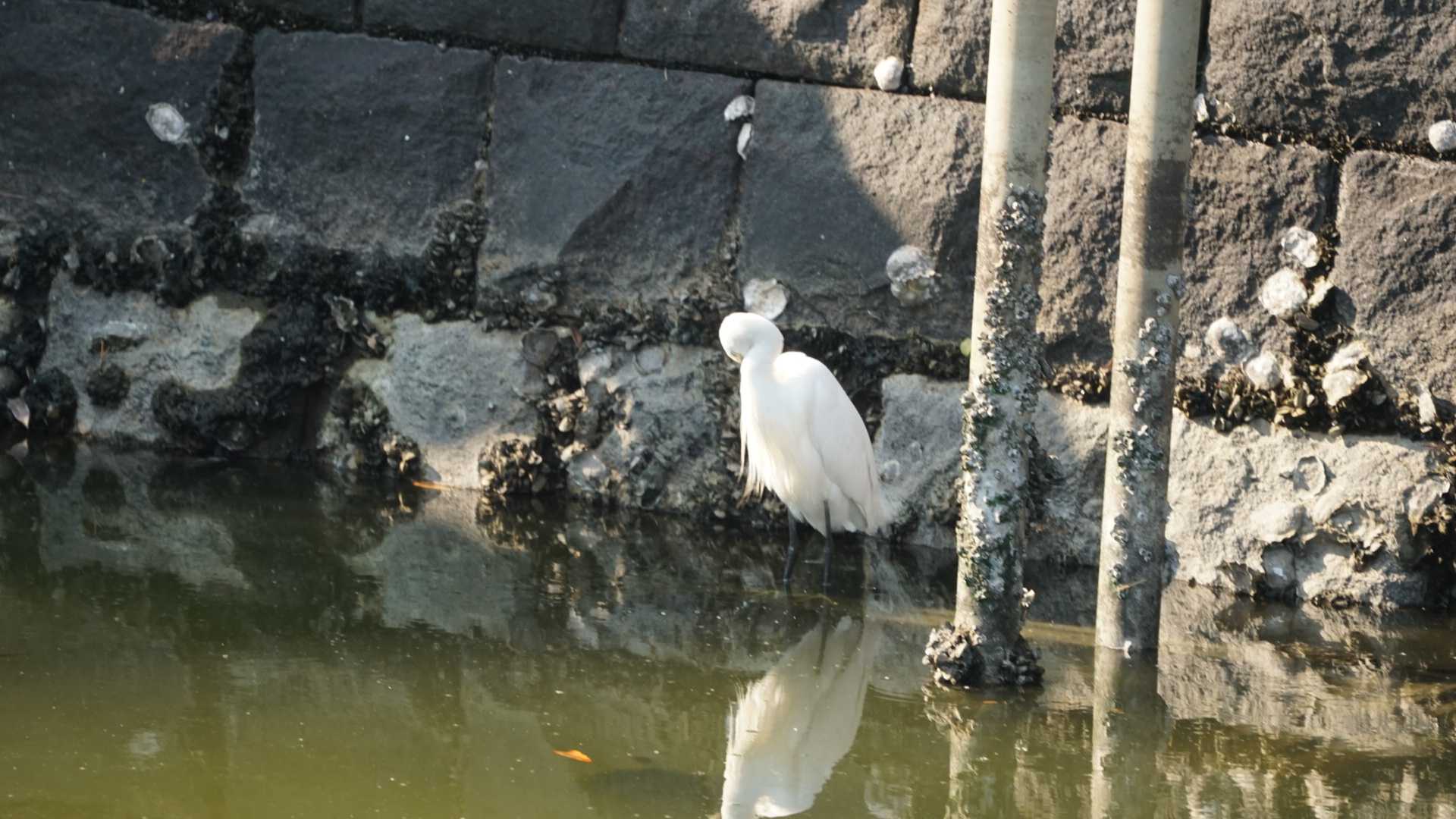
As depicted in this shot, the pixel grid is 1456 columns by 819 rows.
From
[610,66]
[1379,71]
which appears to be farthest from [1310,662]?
[610,66]

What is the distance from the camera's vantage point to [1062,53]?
4.82m

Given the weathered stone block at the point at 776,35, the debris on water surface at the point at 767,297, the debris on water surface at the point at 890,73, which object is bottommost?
the debris on water surface at the point at 767,297

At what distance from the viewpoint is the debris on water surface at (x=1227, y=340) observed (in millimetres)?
4660

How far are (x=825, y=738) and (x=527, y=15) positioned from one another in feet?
9.46

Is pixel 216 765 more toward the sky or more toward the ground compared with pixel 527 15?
more toward the ground

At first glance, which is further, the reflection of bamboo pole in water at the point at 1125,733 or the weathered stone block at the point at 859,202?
the weathered stone block at the point at 859,202

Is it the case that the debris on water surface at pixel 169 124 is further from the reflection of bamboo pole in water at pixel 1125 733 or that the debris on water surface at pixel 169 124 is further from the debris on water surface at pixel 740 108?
the reflection of bamboo pole in water at pixel 1125 733

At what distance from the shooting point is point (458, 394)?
5.25 meters

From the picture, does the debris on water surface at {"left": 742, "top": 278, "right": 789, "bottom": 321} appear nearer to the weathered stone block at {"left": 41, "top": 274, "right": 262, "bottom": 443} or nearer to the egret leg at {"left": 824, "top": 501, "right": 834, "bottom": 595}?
the egret leg at {"left": 824, "top": 501, "right": 834, "bottom": 595}

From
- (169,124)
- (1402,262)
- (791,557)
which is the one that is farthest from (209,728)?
(1402,262)

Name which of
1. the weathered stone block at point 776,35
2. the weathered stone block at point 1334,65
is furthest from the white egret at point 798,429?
the weathered stone block at point 1334,65

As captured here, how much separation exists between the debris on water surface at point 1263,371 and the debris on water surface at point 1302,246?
10.9 inches

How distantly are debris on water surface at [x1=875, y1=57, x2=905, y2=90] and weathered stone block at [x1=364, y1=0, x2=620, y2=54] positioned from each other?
870 millimetres

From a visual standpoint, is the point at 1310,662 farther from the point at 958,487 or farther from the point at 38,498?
the point at 38,498
